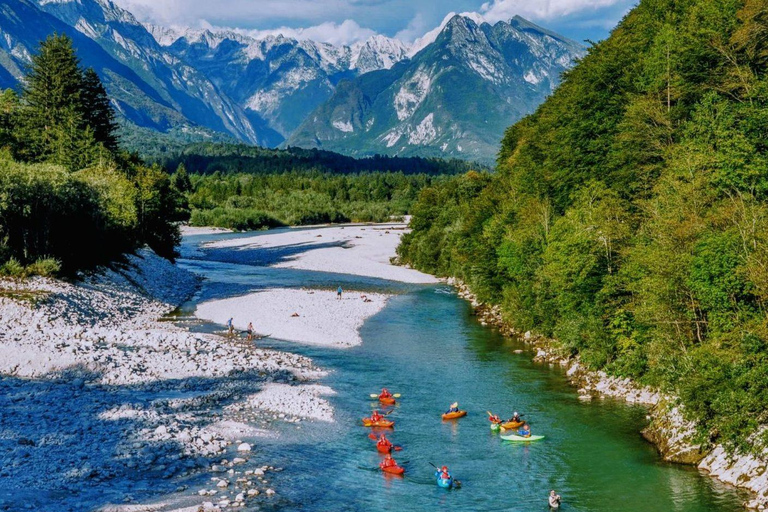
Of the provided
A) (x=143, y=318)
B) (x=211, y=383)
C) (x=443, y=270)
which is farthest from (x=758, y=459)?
(x=443, y=270)

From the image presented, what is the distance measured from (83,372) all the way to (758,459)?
118 feet

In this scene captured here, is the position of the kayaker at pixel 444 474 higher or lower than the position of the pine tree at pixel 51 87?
lower

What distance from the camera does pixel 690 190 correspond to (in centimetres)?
3669

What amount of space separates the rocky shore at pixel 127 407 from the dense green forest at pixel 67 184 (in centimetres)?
579

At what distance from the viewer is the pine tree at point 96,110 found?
99.9 metres

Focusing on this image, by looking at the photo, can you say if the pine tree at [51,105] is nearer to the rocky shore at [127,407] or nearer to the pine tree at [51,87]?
the pine tree at [51,87]

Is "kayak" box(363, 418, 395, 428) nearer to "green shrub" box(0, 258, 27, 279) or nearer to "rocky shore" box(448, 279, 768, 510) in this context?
"rocky shore" box(448, 279, 768, 510)

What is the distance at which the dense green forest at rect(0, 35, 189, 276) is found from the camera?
186 feet

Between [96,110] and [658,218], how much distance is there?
93489 mm

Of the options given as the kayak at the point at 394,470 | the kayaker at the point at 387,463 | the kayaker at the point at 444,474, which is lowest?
→ the kayak at the point at 394,470

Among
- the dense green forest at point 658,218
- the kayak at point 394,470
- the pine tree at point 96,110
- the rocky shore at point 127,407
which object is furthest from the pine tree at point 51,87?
the kayak at point 394,470

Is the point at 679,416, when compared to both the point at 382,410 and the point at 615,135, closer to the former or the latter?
the point at 382,410

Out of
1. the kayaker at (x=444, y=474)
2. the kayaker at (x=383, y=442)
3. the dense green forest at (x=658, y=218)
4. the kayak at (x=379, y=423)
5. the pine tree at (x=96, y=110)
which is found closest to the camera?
the kayaker at (x=444, y=474)

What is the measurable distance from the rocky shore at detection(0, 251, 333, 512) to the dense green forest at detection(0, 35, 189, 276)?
5.79 metres
